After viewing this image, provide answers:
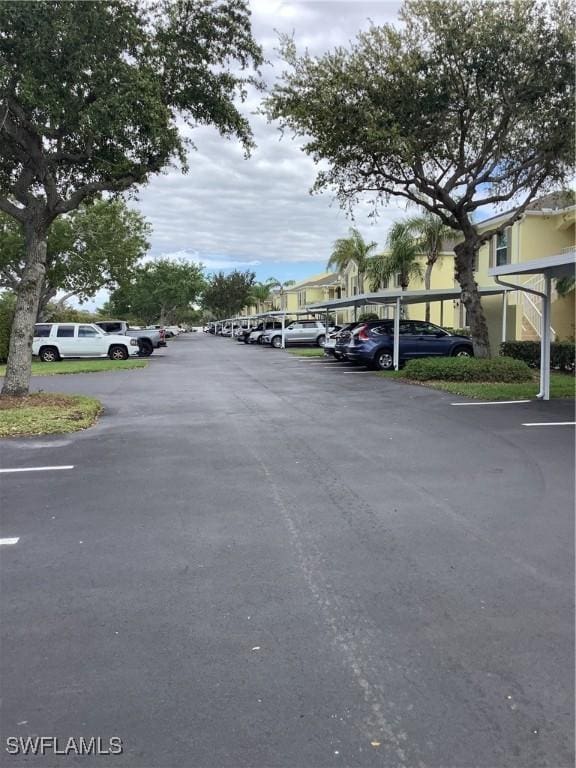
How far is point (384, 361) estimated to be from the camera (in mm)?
19984

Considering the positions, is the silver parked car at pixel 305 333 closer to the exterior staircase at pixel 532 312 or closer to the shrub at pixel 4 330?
the exterior staircase at pixel 532 312

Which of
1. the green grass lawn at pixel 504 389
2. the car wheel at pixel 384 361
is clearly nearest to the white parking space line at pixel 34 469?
the green grass lawn at pixel 504 389

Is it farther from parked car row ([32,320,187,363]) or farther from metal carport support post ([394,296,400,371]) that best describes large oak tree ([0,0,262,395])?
parked car row ([32,320,187,363])

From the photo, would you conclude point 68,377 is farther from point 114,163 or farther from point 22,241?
point 22,241

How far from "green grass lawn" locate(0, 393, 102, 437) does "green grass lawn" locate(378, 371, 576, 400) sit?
7.82m

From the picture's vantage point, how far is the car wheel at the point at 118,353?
2636 cm

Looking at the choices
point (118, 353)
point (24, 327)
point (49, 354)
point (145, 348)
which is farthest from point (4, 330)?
point (24, 327)

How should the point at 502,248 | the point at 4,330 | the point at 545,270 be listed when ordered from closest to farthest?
1. the point at 545,270
2. the point at 502,248
3. the point at 4,330

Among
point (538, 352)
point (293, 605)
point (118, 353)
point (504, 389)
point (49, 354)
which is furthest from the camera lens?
point (118, 353)

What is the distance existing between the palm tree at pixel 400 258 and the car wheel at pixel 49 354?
17.5 metres

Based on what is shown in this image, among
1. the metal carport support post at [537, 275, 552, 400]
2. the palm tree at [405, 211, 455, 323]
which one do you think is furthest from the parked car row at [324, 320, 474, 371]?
the palm tree at [405, 211, 455, 323]

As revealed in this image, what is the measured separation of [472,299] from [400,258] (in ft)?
47.8

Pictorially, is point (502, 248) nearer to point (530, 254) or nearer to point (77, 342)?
point (530, 254)

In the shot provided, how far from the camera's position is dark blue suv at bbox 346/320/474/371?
19859mm
